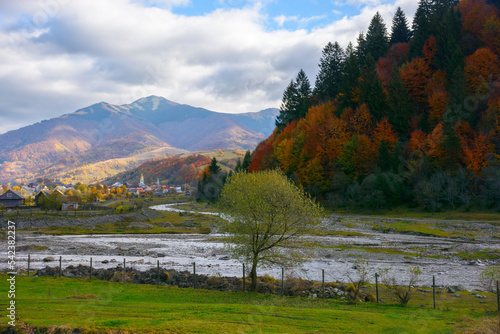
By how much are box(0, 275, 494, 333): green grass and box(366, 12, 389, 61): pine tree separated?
12764 cm

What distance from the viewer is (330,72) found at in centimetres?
14000

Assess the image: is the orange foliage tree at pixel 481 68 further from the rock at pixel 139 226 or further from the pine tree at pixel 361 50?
the rock at pixel 139 226

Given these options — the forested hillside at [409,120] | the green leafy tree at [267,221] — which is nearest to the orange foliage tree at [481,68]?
the forested hillside at [409,120]

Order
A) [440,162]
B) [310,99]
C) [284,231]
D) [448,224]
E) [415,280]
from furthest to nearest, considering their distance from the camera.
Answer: [310,99]
[440,162]
[448,224]
[415,280]
[284,231]

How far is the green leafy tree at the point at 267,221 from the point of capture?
99.2 ft

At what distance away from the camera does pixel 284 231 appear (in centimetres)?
3011

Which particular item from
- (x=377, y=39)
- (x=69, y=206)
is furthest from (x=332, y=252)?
(x=69, y=206)

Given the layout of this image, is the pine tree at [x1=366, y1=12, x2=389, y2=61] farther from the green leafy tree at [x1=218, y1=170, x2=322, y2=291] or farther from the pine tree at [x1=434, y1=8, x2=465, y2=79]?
the green leafy tree at [x1=218, y1=170, x2=322, y2=291]

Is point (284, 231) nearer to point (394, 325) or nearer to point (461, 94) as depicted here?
point (394, 325)

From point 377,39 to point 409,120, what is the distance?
42836 millimetres

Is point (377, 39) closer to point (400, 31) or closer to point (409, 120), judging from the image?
point (400, 31)

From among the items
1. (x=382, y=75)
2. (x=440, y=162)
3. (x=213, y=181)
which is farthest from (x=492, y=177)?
(x=213, y=181)

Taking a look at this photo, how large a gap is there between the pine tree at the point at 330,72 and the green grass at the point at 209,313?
119 meters

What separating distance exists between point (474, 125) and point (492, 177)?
22554 millimetres
